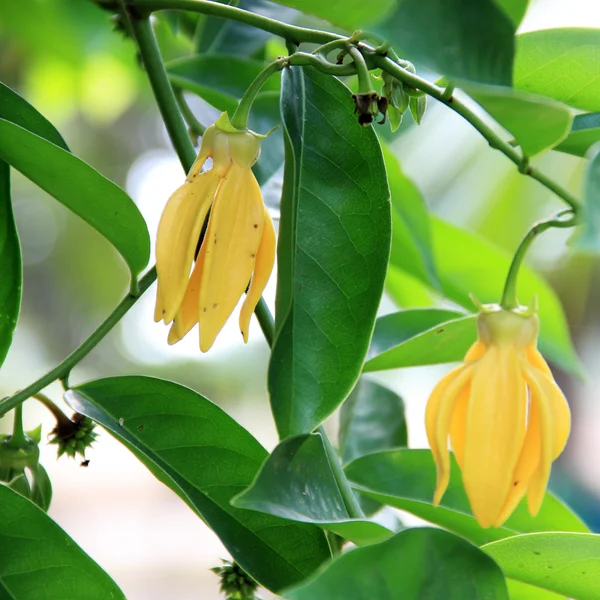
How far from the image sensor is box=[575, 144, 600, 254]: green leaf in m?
0.32

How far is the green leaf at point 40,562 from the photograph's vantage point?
0.46 meters

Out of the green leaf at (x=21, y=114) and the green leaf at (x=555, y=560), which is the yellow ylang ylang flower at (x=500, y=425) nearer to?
the green leaf at (x=555, y=560)

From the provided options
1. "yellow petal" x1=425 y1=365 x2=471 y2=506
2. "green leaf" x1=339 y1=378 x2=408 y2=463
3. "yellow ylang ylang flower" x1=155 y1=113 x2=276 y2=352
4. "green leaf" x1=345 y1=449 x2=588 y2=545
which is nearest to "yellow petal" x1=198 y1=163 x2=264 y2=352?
"yellow ylang ylang flower" x1=155 y1=113 x2=276 y2=352

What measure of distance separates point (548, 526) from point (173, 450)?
11.2 inches

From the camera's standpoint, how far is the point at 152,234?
88.5 inches

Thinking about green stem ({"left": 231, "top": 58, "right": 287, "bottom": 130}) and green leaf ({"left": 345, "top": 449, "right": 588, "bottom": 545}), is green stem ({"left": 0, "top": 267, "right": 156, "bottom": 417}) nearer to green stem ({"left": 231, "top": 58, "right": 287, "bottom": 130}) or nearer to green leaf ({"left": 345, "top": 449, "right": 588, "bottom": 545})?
green stem ({"left": 231, "top": 58, "right": 287, "bottom": 130})

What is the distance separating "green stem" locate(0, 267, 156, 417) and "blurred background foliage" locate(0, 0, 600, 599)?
33 millimetres

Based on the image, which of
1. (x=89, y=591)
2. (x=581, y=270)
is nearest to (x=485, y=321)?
(x=89, y=591)

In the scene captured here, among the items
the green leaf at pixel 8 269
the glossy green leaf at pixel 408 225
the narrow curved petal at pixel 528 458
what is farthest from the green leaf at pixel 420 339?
the green leaf at pixel 8 269

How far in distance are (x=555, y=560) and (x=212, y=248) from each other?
0.23 metres

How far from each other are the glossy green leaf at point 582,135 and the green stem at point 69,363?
25 cm

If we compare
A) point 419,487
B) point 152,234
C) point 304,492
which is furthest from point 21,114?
point 152,234

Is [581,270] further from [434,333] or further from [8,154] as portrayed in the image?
[8,154]

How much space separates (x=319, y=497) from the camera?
410 millimetres
